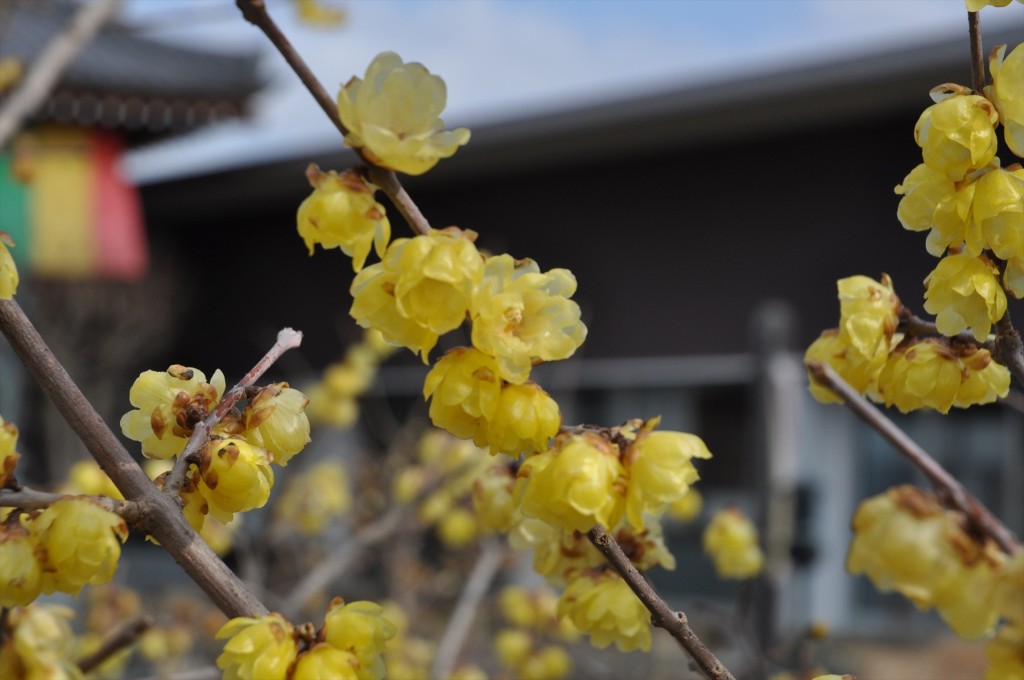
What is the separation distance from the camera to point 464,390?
2.04 ft

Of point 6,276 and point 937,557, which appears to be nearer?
point 6,276

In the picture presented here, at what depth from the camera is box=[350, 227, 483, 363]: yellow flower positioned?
1.97ft

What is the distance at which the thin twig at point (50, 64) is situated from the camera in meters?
2.16

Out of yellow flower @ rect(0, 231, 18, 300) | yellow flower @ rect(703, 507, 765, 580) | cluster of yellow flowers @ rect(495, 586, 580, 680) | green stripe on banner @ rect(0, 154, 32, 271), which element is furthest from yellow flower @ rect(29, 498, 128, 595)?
green stripe on banner @ rect(0, 154, 32, 271)

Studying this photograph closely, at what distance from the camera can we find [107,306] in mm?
8344

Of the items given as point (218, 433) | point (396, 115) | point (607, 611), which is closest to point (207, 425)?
point (218, 433)

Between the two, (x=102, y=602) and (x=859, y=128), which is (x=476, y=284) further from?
(x=859, y=128)

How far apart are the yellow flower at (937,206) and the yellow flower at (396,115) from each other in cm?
29

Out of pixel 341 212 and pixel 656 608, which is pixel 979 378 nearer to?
→ pixel 656 608

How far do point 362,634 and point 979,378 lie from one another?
0.45 meters

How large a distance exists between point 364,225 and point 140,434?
0.77 ft

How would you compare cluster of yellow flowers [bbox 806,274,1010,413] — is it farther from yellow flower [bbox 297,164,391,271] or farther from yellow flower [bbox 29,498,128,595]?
yellow flower [bbox 29,498,128,595]

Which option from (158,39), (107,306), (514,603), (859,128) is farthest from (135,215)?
(514,603)

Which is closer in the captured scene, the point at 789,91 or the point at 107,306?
the point at 789,91
